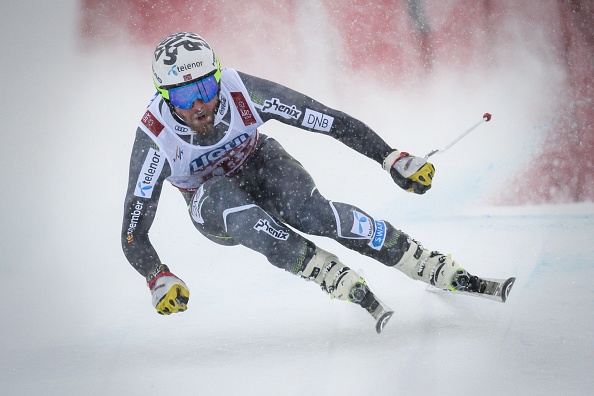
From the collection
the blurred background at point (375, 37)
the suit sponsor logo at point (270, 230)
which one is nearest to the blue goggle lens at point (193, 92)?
the suit sponsor logo at point (270, 230)

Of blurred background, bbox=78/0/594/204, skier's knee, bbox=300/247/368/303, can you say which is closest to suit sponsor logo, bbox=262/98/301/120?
skier's knee, bbox=300/247/368/303

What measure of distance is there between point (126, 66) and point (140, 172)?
13.2 feet

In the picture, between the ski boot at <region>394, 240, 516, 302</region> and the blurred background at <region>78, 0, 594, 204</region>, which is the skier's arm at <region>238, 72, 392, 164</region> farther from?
the blurred background at <region>78, 0, 594, 204</region>

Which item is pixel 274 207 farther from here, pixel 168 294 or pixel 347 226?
pixel 168 294

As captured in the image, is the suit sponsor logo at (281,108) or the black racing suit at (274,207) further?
the suit sponsor logo at (281,108)

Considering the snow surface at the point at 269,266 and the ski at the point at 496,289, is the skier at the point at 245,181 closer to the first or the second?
the ski at the point at 496,289

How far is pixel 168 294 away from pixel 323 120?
118 centimetres

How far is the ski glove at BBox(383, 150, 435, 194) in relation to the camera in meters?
3.22

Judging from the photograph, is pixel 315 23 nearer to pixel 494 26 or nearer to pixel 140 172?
pixel 494 26

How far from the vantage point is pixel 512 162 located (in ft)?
21.0

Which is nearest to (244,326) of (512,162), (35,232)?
(35,232)

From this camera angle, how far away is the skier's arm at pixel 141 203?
3.16 meters

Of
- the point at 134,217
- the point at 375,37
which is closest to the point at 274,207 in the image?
the point at 134,217

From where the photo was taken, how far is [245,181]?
11.6ft
